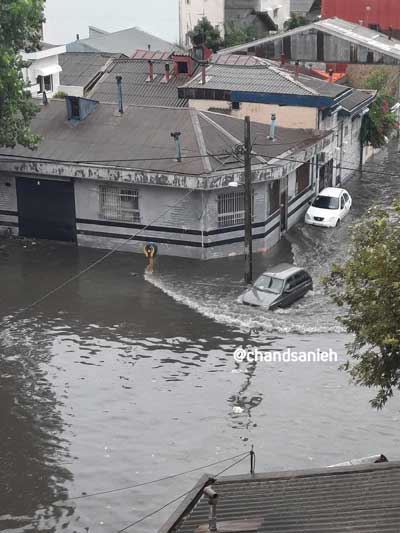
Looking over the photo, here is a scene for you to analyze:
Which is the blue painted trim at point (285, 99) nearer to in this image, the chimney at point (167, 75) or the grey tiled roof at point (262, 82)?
the grey tiled roof at point (262, 82)

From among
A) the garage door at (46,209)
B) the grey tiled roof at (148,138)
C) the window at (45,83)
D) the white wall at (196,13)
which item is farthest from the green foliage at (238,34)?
the garage door at (46,209)

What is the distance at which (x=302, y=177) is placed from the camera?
42.5 m

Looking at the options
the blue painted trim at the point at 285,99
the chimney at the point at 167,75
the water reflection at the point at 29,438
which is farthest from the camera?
the chimney at the point at 167,75

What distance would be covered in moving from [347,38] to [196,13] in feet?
94.7

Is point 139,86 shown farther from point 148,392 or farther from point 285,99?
point 148,392

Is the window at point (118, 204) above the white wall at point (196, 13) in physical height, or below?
below

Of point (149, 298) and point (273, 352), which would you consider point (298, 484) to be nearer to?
point (273, 352)

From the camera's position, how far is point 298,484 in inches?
541

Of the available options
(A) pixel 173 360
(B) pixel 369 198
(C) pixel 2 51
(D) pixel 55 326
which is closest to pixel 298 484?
(A) pixel 173 360

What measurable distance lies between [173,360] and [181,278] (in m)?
7.45

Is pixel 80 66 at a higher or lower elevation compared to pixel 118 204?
higher

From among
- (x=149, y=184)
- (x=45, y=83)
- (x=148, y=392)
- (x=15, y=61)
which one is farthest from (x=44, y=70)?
(x=148, y=392)

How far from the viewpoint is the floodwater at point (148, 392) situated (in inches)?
801

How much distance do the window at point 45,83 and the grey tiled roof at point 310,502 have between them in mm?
43171
